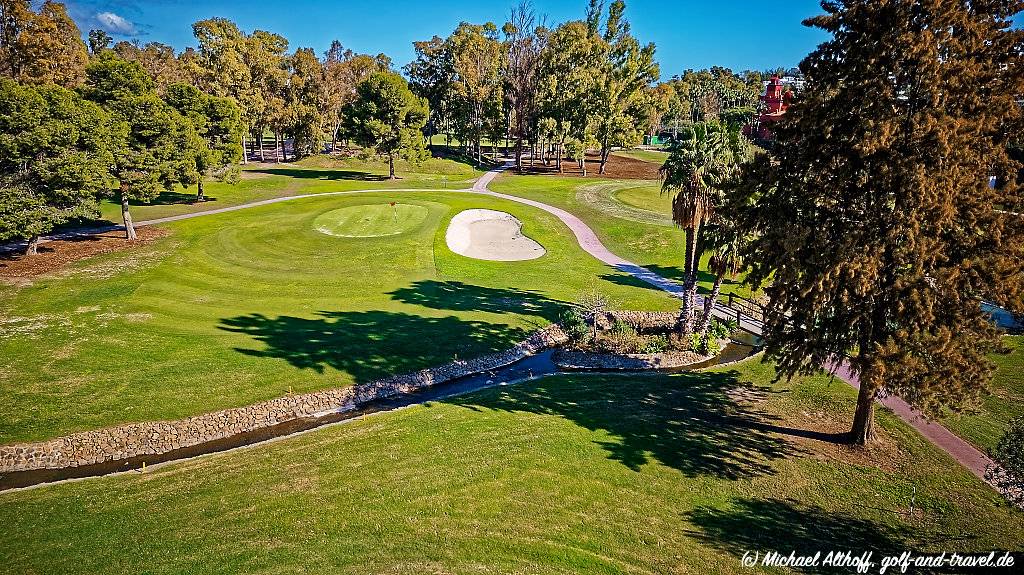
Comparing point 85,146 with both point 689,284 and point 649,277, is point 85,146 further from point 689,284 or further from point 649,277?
point 689,284

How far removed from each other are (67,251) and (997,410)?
50052 millimetres

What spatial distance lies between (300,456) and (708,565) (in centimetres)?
1196

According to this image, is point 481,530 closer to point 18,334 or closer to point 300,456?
point 300,456

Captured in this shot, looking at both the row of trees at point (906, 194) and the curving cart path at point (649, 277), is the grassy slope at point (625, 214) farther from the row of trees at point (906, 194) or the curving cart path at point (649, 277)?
the row of trees at point (906, 194)

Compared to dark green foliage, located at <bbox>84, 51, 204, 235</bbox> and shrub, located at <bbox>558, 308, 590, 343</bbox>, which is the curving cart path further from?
shrub, located at <bbox>558, 308, 590, 343</bbox>

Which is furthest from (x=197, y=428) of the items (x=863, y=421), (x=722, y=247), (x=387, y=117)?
(x=387, y=117)

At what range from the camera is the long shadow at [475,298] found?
3006 cm

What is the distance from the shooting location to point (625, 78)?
80.1 metres

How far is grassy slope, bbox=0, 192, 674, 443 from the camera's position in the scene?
805 inches

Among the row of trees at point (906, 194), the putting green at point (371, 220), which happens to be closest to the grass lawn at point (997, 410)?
the row of trees at point (906, 194)

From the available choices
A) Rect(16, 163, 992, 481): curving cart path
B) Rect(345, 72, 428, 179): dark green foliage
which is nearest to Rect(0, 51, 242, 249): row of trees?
Rect(16, 163, 992, 481): curving cart path

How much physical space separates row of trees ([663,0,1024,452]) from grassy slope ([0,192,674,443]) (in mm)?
15601

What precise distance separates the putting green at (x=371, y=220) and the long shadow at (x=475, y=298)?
40.7ft

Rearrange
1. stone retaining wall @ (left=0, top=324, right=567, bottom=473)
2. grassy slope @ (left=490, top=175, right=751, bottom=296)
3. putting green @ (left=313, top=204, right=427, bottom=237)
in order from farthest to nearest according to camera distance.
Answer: putting green @ (left=313, top=204, right=427, bottom=237) → grassy slope @ (left=490, top=175, right=751, bottom=296) → stone retaining wall @ (left=0, top=324, right=567, bottom=473)
